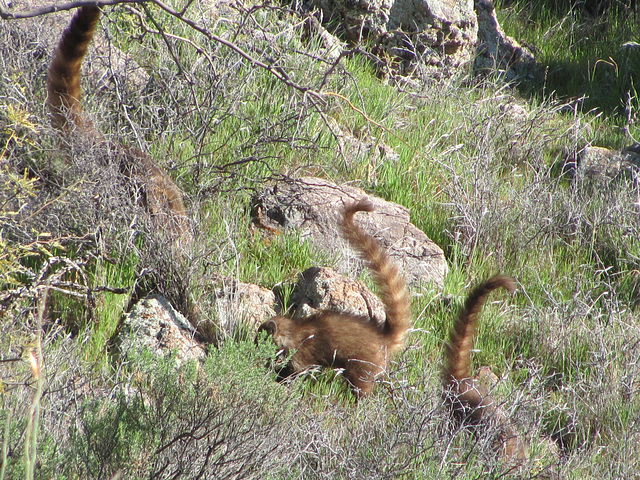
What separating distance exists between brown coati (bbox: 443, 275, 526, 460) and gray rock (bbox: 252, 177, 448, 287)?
841 mm

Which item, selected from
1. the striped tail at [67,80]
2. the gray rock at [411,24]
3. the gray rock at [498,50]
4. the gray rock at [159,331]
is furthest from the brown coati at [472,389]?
the gray rock at [498,50]

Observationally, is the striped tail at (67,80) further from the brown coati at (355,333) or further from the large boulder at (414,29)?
the large boulder at (414,29)

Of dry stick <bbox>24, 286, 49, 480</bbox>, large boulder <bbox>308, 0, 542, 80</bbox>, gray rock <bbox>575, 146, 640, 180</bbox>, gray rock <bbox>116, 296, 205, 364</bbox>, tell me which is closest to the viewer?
dry stick <bbox>24, 286, 49, 480</bbox>

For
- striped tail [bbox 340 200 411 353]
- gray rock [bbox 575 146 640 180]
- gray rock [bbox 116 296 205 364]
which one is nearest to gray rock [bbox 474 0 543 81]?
gray rock [bbox 575 146 640 180]

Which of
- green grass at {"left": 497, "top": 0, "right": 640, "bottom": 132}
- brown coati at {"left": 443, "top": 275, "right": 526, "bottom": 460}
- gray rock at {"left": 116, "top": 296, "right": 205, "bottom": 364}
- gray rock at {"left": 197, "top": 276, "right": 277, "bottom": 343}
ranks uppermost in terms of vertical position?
green grass at {"left": 497, "top": 0, "right": 640, "bottom": 132}

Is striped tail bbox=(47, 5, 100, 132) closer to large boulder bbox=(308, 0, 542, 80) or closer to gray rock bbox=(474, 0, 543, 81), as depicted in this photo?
large boulder bbox=(308, 0, 542, 80)

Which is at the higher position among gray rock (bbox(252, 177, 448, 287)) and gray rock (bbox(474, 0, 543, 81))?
gray rock (bbox(474, 0, 543, 81))

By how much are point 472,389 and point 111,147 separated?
2.51 meters

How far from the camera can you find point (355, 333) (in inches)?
135

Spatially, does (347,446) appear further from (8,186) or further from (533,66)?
(533,66)

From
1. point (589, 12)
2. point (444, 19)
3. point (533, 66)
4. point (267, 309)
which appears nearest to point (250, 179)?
point (267, 309)

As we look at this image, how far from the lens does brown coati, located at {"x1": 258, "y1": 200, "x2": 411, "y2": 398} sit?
11.1ft

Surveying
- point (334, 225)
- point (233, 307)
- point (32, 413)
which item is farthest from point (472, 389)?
point (32, 413)

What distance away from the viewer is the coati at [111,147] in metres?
3.64
